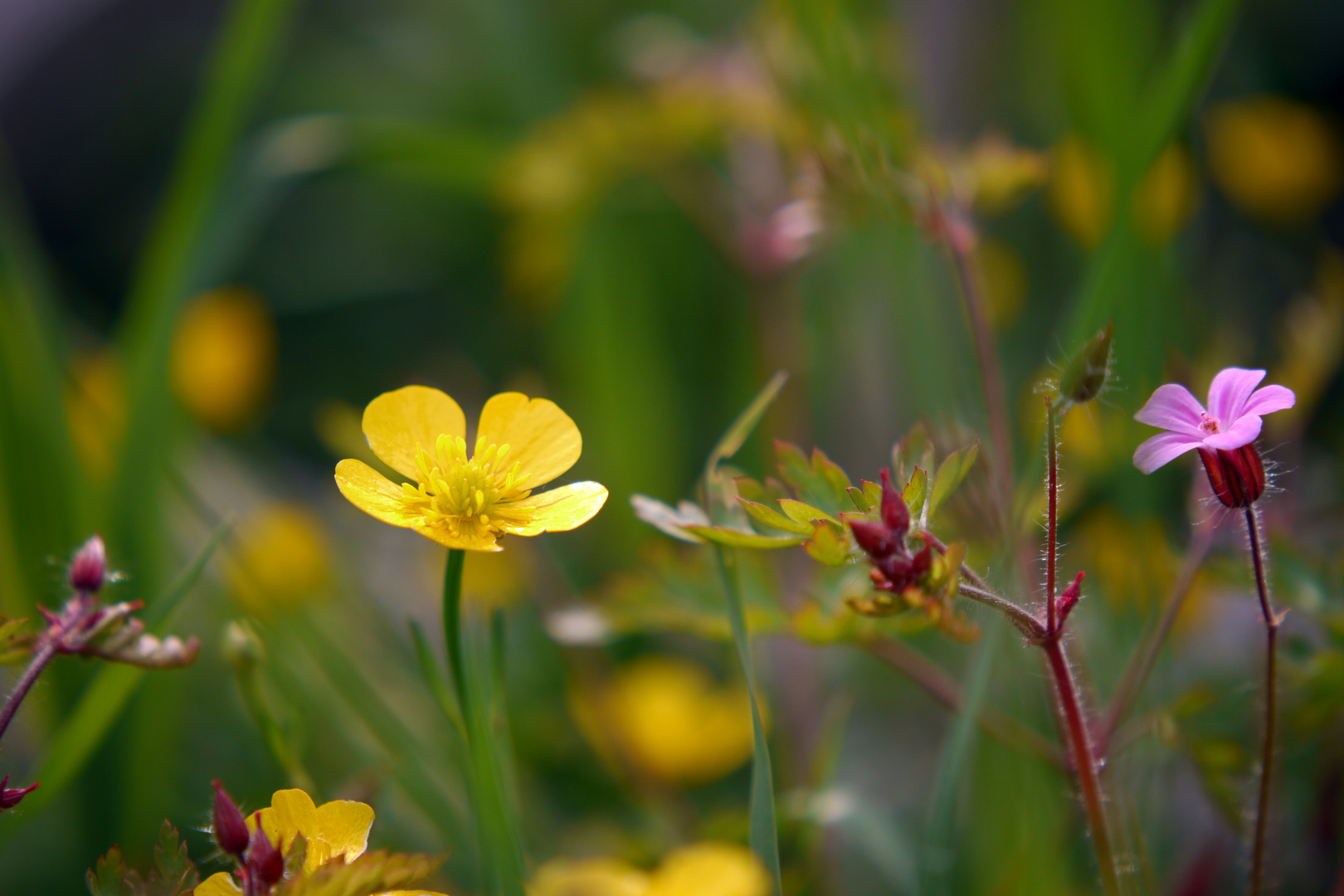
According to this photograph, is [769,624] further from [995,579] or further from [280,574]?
[280,574]

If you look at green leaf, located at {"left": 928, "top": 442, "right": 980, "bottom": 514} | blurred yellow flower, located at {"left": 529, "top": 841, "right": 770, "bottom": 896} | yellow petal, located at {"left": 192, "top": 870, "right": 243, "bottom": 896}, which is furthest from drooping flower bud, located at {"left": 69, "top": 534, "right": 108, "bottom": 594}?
green leaf, located at {"left": 928, "top": 442, "right": 980, "bottom": 514}

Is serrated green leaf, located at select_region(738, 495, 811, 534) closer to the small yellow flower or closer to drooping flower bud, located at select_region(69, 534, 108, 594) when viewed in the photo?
the small yellow flower

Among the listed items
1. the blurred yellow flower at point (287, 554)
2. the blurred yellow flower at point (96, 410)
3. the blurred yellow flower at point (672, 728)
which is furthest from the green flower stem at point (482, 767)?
the blurred yellow flower at point (287, 554)

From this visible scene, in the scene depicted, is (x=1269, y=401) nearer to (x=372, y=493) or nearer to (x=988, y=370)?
(x=988, y=370)

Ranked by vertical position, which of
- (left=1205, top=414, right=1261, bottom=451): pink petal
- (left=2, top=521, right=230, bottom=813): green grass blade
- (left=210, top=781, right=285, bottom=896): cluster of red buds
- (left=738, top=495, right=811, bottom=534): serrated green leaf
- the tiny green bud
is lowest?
(left=2, top=521, right=230, bottom=813): green grass blade

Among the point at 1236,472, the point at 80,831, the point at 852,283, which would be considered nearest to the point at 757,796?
the point at 1236,472

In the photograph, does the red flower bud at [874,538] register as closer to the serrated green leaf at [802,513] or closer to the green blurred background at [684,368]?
the serrated green leaf at [802,513]
